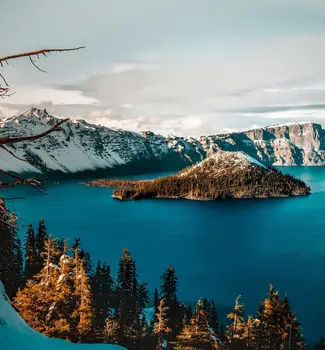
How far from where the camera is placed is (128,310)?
71875mm

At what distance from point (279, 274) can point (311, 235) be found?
61.0 meters

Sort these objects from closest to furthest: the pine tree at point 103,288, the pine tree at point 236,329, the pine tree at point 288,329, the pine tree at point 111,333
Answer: the pine tree at point 111,333
the pine tree at point 288,329
the pine tree at point 236,329
the pine tree at point 103,288

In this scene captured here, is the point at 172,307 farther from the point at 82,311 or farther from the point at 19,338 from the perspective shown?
the point at 19,338

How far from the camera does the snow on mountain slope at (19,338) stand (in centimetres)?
1127

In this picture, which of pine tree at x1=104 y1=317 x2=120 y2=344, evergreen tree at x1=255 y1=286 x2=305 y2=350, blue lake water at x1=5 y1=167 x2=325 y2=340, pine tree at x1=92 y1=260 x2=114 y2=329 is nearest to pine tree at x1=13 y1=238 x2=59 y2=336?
pine tree at x1=104 y1=317 x2=120 y2=344

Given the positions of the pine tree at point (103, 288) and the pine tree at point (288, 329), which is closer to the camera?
the pine tree at point (288, 329)

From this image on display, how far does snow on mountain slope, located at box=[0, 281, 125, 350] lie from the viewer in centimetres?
1127

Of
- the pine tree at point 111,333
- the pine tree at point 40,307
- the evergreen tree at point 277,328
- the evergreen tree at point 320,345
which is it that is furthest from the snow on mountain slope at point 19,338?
the evergreen tree at point 320,345

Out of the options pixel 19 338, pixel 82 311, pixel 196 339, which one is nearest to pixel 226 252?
pixel 196 339

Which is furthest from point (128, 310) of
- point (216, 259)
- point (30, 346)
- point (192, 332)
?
point (30, 346)

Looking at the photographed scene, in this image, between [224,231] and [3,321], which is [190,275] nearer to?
[224,231]

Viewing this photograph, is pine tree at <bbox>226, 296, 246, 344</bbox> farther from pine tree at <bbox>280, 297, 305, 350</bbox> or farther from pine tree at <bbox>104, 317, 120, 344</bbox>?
pine tree at <bbox>104, 317, 120, 344</bbox>

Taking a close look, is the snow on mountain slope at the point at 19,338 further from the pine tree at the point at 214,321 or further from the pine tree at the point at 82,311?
the pine tree at the point at 214,321

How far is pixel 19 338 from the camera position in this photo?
11.6 meters
